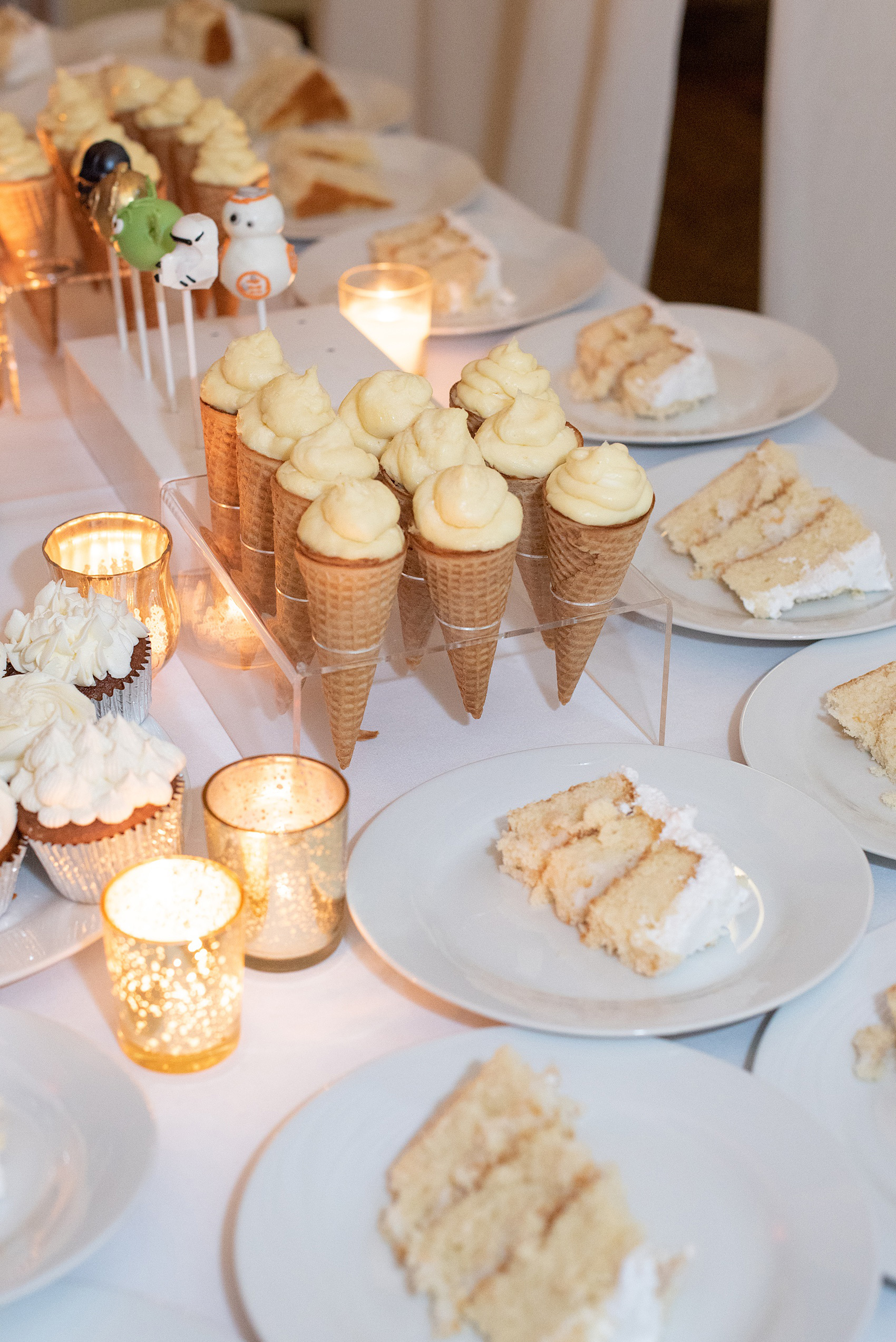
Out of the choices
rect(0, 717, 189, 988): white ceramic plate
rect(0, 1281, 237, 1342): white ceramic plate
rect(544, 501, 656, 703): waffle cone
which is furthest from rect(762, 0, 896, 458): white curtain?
rect(0, 1281, 237, 1342): white ceramic plate

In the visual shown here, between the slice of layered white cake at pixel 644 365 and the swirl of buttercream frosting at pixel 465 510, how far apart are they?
37.4 inches

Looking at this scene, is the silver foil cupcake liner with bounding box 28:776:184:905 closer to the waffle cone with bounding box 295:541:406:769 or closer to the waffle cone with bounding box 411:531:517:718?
the waffle cone with bounding box 295:541:406:769

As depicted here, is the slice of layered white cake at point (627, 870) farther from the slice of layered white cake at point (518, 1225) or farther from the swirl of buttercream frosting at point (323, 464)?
the swirl of buttercream frosting at point (323, 464)

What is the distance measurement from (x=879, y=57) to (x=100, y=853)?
323 centimetres

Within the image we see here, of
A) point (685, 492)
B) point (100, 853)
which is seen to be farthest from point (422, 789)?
point (685, 492)

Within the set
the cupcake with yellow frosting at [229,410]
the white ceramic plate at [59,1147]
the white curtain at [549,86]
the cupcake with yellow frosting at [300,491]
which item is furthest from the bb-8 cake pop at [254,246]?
the white curtain at [549,86]

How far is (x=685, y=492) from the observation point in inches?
79.4

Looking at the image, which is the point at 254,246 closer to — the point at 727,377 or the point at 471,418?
the point at 471,418

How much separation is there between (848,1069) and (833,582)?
2.61 ft

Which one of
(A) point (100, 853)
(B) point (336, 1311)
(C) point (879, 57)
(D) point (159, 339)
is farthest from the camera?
(C) point (879, 57)

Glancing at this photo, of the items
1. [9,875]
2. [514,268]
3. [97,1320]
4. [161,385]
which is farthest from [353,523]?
[514,268]

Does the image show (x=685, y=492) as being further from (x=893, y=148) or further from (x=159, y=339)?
(x=893, y=148)

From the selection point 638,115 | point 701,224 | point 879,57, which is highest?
point 879,57

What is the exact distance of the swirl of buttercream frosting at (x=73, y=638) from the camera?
140 cm
